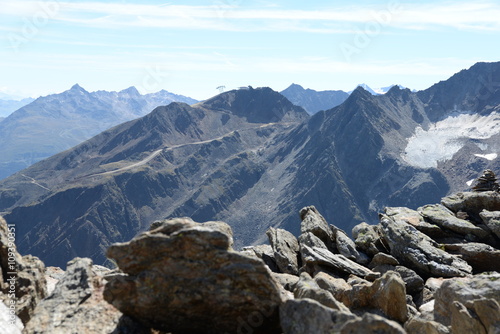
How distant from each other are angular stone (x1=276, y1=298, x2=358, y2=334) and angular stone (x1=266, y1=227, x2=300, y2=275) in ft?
48.7

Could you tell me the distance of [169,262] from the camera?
14.4 metres

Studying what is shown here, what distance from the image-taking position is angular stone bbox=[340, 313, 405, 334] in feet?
37.4

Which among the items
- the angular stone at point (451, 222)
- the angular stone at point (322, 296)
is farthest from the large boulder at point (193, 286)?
the angular stone at point (451, 222)

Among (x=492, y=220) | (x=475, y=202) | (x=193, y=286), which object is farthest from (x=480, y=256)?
(x=193, y=286)

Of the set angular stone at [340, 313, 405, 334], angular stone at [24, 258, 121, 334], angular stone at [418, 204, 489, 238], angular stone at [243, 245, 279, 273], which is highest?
angular stone at [340, 313, 405, 334]

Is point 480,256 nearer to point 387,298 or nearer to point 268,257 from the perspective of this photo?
point 268,257

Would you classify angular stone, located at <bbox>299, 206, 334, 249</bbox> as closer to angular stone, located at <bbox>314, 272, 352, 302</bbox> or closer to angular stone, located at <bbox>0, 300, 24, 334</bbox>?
angular stone, located at <bbox>314, 272, 352, 302</bbox>

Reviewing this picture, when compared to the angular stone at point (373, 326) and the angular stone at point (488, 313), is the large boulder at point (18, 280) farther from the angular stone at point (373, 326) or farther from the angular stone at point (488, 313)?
the angular stone at point (488, 313)

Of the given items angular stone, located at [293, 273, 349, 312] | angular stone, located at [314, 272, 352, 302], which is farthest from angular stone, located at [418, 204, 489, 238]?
angular stone, located at [293, 273, 349, 312]

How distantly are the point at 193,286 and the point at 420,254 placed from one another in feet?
67.7

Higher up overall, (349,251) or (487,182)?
(487,182)

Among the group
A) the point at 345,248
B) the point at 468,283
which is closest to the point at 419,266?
the point at 345,248

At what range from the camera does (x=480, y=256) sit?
2984cm

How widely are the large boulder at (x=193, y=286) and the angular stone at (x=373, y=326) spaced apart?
327cm
